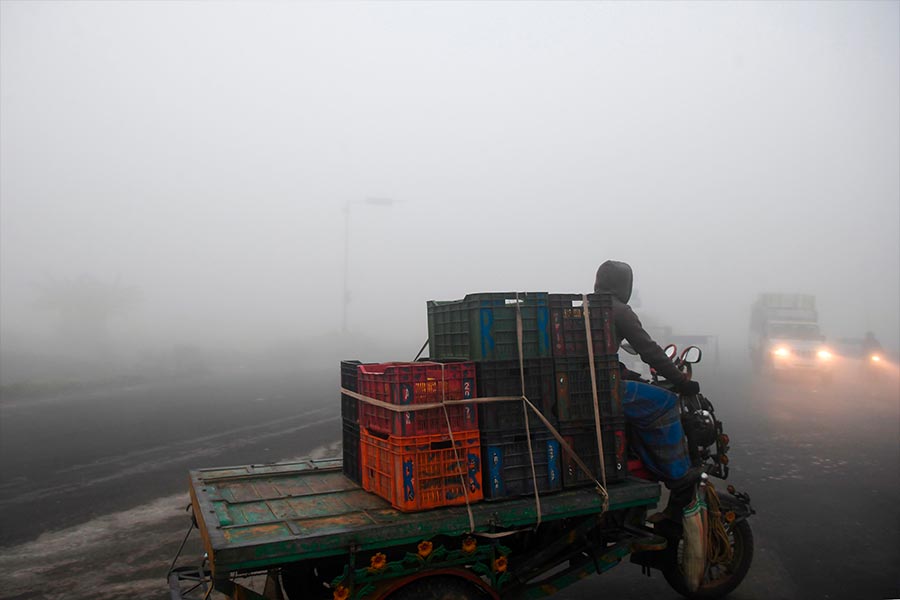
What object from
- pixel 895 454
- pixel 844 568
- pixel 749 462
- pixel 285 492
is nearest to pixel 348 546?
pixel 285 492

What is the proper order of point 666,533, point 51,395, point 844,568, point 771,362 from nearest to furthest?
point 666,533 < point 844,568 < point 51,395 < point 771,362

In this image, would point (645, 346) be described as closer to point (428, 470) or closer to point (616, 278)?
point (616, 278)

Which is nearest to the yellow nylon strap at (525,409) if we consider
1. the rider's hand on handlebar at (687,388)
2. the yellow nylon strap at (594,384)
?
the yellow nylon strap at (594,384)

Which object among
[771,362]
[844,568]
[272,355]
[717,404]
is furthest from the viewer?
[272,355]

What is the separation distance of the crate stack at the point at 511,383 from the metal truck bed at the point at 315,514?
0.49 feet

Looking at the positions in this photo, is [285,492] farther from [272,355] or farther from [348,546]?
[272,355]

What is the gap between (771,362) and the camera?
86.2ft

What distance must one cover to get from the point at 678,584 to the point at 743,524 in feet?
2.53

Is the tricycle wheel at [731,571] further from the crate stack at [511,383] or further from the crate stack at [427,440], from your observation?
the crate stack at [427,440]

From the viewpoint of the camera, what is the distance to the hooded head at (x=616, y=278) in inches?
196

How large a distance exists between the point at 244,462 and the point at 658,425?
816 cm

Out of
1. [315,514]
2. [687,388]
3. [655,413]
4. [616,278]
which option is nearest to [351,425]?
[315,514]

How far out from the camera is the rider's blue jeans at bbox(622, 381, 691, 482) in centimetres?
427

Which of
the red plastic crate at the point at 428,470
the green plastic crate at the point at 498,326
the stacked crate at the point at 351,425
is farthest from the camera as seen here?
the stacked crate at the point at 351,425
